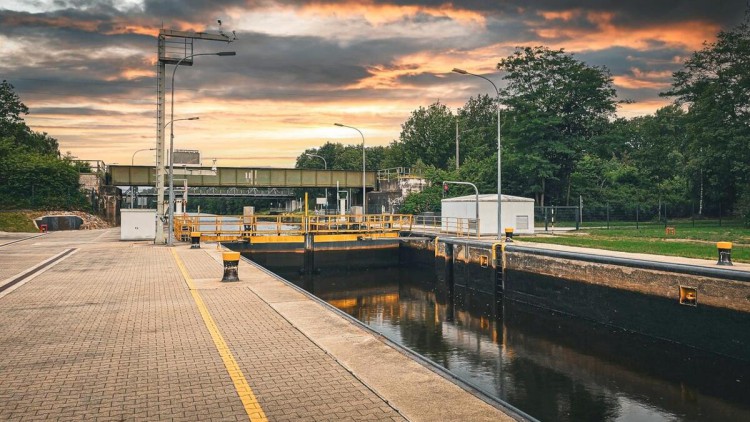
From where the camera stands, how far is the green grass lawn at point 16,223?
52400mm

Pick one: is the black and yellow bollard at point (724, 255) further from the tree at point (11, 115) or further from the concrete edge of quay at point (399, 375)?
the tree at point (11, 115)

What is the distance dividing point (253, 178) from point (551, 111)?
34475 mm

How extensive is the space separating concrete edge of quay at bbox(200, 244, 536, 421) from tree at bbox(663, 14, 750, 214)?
4160 centimetres

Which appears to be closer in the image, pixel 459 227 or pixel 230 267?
pixel 230 267

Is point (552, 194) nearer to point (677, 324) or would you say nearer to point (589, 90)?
point (589, 90)

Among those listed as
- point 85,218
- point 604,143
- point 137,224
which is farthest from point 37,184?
point 604,143

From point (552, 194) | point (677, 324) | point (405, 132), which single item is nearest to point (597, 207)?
point (552, 194)

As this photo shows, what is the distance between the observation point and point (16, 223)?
53.3 m

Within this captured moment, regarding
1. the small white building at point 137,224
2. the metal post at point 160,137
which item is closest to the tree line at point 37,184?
the small white building at point 137,224

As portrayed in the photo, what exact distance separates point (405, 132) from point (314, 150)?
70.9 metres

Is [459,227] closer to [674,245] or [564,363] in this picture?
[674,245]

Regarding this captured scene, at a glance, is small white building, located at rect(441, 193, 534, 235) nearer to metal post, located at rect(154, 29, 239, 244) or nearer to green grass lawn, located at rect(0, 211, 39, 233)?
metal post, located at rect(154, 29, 239, 244)

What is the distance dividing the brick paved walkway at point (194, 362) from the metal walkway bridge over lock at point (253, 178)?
1969 inches

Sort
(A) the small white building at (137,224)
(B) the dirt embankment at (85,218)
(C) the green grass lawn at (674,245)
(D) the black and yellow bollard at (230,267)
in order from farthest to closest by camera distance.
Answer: (B) the dirt embankment at (85,218) → (A) the small white building at (137,224) → (C) the green grass lawn at (674,245) → (D) the black and yellow bollard at (230,267)
